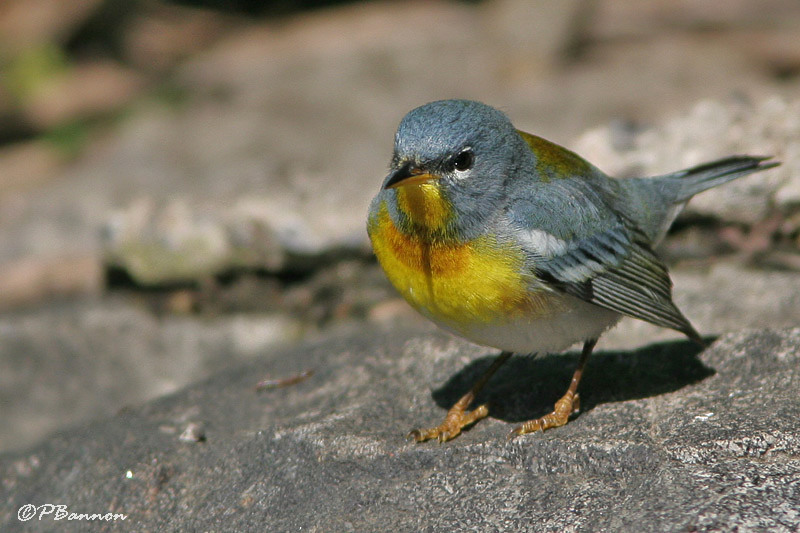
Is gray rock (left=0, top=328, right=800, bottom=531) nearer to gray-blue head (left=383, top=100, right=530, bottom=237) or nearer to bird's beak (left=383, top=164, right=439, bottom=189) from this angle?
gray-blue head (left=383, top=100, right=530, bottom=237)

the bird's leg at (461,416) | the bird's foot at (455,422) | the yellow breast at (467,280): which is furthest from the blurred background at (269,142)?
the yellow breast at (467,280)

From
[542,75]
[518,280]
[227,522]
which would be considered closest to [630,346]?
[518,280]

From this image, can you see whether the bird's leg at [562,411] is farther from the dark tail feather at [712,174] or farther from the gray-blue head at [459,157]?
the dark tail feather at [712,174]

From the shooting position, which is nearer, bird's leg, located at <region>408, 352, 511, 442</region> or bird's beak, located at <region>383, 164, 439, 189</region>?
bird's beak, located at <region>383, 164, 439, 189</region>

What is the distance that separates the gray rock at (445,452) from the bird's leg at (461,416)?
0.05 m

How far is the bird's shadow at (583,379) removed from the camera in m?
4.43

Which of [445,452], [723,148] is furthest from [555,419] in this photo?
[723,148]

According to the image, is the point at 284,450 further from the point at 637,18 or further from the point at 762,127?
the point at 637,18

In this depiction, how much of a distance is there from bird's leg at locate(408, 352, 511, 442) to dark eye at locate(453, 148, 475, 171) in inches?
41.2

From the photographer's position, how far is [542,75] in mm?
9414

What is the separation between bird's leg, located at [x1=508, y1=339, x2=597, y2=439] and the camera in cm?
409

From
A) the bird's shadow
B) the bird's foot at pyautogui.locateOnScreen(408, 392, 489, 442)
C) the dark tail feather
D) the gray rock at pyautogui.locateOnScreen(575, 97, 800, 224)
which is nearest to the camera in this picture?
the bird's foot at pyautogui.locateOnScreen(408, 392, 489, 442)

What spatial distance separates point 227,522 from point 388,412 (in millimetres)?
986

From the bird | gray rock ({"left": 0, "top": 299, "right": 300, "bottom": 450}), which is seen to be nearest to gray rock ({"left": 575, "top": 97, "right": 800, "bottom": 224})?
the bird
